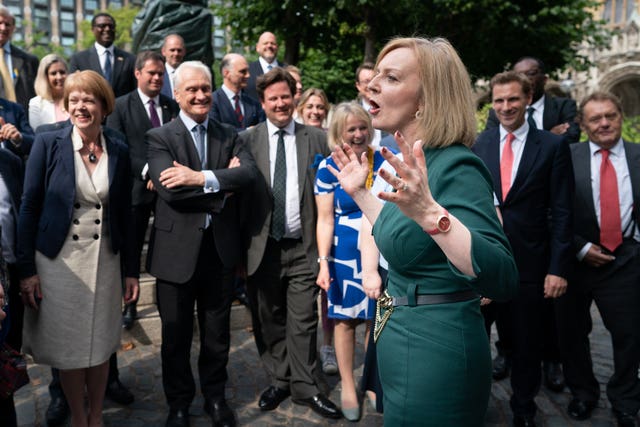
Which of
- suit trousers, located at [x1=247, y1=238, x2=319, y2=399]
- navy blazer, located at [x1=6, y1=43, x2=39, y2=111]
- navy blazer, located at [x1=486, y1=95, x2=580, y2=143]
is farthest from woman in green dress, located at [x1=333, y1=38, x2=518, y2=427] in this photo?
navy blazer, located at [x1=6, y1=43, x2=39, y2=111]

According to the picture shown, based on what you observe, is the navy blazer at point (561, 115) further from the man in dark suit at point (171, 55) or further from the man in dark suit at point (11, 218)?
the man in dark suit at point (11, 218)

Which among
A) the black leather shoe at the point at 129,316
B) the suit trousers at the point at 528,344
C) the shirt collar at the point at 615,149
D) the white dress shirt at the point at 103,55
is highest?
the white dress shirt at the point at 103,55

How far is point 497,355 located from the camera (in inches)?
216

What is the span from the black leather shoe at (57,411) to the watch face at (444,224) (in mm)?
3628

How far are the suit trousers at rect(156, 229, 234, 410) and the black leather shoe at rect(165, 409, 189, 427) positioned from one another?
1.3 inches

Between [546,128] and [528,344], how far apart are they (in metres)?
2.54

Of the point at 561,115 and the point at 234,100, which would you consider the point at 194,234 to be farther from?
the point at 561,115

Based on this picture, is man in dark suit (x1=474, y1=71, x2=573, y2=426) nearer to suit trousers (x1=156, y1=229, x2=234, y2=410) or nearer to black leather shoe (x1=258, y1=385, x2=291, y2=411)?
black leather shoe (x1=258, y1=385, x2=291, y2=411)

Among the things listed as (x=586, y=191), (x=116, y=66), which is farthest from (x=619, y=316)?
(x=116, y=66)

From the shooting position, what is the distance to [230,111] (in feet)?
20.3

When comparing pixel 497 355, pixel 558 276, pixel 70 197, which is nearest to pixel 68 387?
pixel 70 197

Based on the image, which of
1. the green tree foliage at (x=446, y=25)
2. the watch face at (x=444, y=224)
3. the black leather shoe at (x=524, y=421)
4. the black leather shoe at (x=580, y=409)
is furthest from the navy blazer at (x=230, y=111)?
the green tree foliage at (x=446, y=25)

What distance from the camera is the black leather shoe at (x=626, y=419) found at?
→ 162 inches

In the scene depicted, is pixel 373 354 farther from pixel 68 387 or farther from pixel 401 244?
pixel 68 387
